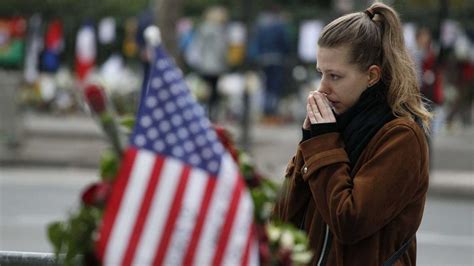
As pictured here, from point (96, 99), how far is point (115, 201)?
0.98ft

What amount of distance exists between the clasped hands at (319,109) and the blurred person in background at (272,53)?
17283 millimetres

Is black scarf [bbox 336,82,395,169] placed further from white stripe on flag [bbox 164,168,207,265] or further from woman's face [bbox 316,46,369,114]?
white stripe on flag [bbox 164,168,207,265]

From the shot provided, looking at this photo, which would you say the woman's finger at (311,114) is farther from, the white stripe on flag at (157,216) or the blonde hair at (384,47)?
the white stripe on flag at (157,216)

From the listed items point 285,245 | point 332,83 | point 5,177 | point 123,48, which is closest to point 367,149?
point 332,83

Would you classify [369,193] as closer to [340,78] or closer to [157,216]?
[340,78]

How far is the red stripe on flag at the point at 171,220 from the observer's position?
2.66m

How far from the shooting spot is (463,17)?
76.1ft

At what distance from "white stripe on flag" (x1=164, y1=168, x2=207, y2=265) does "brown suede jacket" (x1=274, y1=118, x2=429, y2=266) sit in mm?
805

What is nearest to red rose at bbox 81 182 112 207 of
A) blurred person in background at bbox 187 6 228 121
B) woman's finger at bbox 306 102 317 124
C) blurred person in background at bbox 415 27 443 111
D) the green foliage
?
the green foliage

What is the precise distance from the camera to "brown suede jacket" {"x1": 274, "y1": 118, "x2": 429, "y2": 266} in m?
3.43

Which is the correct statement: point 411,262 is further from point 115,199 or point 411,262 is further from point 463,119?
point 463,119

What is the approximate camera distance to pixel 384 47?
11.8 feet

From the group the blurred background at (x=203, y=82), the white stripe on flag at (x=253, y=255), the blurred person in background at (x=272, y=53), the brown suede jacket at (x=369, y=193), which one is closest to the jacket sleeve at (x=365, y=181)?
the brown suede jacket at (x=369, y=193)

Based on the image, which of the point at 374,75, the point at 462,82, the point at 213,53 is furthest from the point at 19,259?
the point at 462,82
